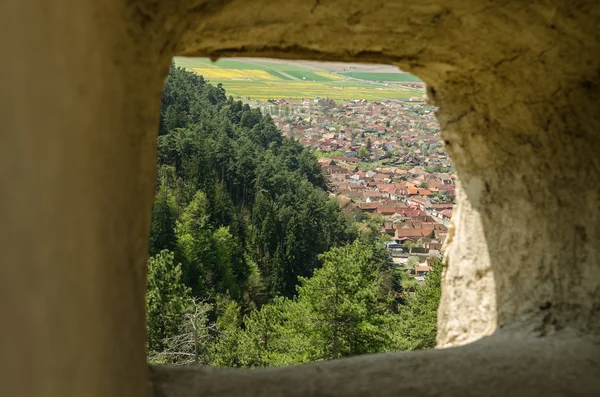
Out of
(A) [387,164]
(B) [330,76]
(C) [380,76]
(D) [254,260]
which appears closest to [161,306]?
(D) [254,260]

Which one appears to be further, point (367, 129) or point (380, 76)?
point (380, 76)

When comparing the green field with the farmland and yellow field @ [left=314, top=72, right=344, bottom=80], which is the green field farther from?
yellow field @ [left=314, top=72, right=344, bottom=80]

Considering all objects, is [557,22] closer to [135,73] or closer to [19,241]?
[135,73]

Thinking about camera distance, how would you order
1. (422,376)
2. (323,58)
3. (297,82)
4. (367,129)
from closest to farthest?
(422,376) → (323,58) → (367,129) → (297,82)

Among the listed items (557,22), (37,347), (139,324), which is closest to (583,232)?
(557,22)

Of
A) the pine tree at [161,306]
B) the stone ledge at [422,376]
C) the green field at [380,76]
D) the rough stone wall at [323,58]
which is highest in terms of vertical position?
the green field at [380,76]

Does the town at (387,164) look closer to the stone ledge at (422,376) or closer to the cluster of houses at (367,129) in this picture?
the cluster of houses at (367,129)

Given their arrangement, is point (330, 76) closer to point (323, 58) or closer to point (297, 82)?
point (297, 82)

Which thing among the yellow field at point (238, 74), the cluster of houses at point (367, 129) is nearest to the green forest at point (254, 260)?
the cluster of houses at point (367, 129)
